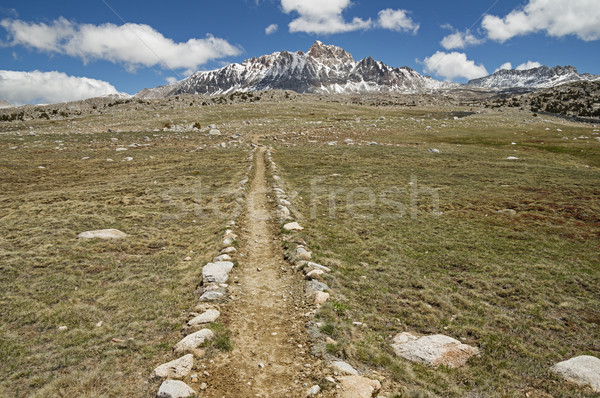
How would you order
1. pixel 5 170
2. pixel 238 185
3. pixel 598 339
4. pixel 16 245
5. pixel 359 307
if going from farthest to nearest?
pixel 5 170, pixel 238 185, pixel 16 245, pixel 359 307, pixel 598 339

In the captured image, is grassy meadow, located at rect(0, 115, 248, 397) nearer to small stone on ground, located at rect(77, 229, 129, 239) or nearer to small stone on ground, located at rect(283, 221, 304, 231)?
small stone on ground, located at rect(77, 229, 129, 239)

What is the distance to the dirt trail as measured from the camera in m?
7.21

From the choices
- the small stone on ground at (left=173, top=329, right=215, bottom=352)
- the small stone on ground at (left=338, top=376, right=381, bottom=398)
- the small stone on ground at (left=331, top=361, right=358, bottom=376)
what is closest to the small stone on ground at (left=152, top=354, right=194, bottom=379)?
the small stone on ground at (left=173, top=329, right=215, bottom=352)

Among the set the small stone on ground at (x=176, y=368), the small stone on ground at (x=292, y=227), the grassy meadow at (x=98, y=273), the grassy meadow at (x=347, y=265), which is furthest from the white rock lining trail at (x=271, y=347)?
the small stone on ground at (x=292, y=227)

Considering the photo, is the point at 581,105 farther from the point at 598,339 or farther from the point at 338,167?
the point at 598,339

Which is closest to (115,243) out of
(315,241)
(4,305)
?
(4,305)

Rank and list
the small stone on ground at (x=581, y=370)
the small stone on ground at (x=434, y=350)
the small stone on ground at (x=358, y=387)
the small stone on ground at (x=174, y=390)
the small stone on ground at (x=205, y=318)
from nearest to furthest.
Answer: the small stone on ground at (x=174, y=390)
the small stone on ground at (x=358, y=387)
the small stone on ground at (x=581, y=370)
the small stone on ground at (x=434, y=350)
the small stone on ground at (x=205, y=318)

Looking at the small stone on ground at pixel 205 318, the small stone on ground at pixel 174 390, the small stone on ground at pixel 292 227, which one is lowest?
the small stone on ground at pixel 205 318

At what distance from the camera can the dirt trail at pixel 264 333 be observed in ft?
23.7

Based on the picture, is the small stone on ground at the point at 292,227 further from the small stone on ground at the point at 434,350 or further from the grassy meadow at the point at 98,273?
the small stone on ground at the point at 434,350

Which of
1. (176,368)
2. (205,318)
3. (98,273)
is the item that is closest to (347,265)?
(205,318)

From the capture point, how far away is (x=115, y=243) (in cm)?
1522

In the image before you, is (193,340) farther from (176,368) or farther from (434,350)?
(434,350)

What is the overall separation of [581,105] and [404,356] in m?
173
